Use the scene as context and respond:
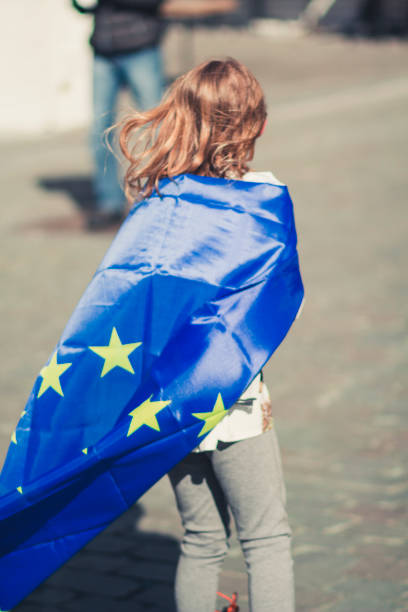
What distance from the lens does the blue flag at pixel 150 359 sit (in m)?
2.20

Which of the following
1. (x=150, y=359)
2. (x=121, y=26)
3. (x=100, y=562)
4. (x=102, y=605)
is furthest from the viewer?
(x=121, y=26)

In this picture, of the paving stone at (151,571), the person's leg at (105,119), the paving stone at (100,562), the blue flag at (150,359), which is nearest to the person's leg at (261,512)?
the blue flag at (150,359)

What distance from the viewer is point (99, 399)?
2.25 meters

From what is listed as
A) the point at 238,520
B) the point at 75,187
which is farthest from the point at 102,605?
the point at 75,187

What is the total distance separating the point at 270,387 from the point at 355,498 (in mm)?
1174

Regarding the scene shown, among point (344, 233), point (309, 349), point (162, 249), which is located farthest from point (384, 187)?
point (162, 249)

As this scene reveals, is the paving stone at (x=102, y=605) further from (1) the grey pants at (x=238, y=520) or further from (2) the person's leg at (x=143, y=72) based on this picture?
(2) the person's leg at (x=143, y=72)

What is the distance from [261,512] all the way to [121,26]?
5.74 meters

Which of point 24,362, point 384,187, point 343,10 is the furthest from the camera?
point 343,10

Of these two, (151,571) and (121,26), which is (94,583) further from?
(121,26)

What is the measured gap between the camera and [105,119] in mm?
7531

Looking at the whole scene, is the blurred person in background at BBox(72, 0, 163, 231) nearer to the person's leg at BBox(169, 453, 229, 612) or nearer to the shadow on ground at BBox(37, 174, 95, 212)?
the shadow on ground at BBox(37, 174, 95, 212)

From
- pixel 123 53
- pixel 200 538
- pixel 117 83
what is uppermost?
pixel 123 53

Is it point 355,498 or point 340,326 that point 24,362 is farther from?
point 355,498
